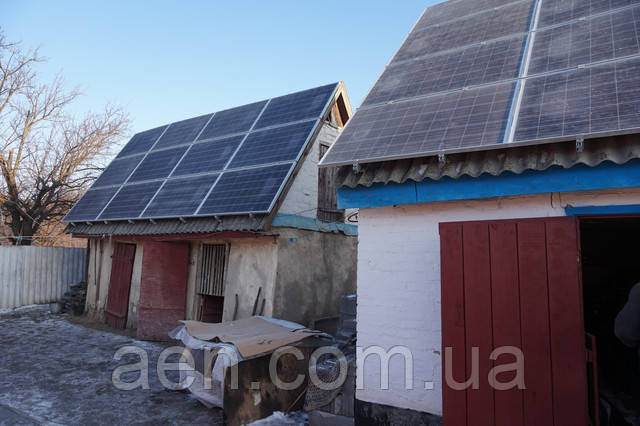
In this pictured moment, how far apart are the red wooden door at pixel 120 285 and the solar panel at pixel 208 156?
121 inches

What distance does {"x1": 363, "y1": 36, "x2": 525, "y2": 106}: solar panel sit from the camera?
5.43 m

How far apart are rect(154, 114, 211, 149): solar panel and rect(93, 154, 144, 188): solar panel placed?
39.4 inches

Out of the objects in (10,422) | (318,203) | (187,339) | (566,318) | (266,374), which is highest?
(318,203)

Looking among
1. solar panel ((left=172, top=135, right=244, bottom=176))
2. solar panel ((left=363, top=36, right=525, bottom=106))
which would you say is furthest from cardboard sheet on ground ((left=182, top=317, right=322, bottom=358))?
solar panel ((left=172, top=135, right=244, bottom=176))

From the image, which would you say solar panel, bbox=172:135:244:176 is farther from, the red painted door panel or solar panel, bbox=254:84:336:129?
the red painted door panel

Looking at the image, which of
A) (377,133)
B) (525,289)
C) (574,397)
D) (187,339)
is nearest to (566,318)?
(525,289)

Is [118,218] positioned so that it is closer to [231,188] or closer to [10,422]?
[231,188]

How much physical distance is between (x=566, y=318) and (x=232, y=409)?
4.04 meters

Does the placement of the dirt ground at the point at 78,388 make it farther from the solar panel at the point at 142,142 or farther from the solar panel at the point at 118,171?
the solar panel at the point at 142,142

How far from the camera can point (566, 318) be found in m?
3.72

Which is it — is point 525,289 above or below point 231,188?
below

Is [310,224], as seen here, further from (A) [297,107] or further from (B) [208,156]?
(B) [208,156]

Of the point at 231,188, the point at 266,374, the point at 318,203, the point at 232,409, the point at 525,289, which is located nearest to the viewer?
the point at 525,289

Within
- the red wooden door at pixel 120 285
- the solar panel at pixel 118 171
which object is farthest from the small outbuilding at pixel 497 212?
the solar panel at pixel 118 171
